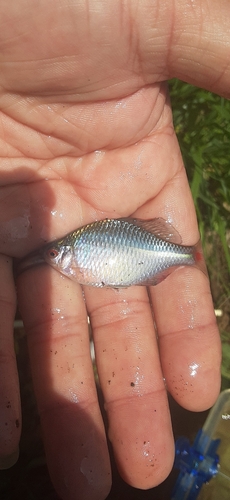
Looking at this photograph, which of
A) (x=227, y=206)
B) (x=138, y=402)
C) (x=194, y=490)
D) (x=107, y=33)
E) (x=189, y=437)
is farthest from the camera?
(x=227, y=206)

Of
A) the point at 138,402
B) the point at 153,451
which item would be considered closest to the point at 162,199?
the point at 138,402

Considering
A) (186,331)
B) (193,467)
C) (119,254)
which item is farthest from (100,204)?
(193,467)

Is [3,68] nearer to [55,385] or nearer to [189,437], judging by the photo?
[55,385]

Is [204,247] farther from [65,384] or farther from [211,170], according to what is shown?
[65,384]

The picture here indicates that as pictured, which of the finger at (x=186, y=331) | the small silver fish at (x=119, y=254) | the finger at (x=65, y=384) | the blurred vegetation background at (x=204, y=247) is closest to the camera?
the finger at (x=65, y=384)

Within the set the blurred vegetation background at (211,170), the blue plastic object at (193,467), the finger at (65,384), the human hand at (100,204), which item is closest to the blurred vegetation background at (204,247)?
the blurred vegetation background at (211,170)

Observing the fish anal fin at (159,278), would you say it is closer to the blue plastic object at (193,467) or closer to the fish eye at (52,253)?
the fish eye at (52,253)
